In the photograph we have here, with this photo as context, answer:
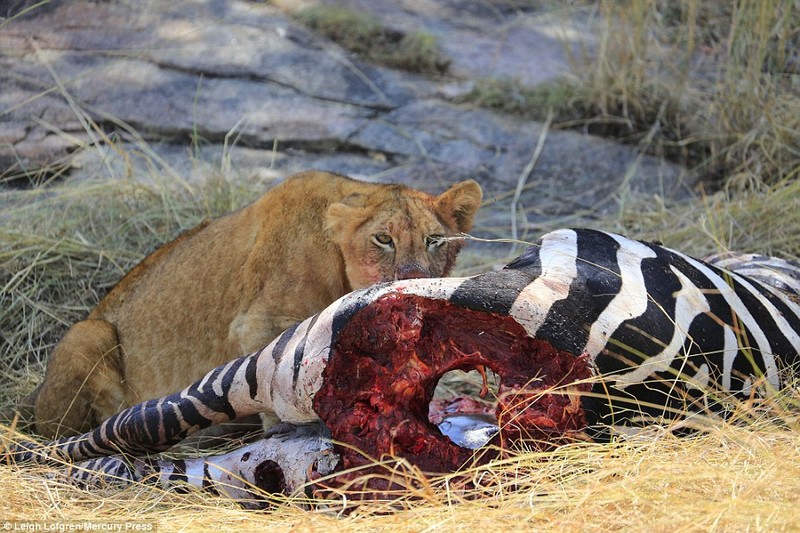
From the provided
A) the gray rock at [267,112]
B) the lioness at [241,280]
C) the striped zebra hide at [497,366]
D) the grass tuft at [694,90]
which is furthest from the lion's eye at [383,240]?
the grass tuft at [694,90]

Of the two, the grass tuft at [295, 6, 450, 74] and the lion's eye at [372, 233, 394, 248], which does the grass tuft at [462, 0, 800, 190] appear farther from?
the lion's eye at [372, 233, 394, 248]

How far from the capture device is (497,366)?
323 centimetres

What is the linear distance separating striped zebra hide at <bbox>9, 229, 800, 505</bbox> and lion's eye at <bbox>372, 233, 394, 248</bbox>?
723mm

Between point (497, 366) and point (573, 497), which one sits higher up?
point (497, 366)

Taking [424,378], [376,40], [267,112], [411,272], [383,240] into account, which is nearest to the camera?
[424,378]

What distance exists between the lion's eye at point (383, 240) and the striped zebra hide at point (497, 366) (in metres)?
0.72

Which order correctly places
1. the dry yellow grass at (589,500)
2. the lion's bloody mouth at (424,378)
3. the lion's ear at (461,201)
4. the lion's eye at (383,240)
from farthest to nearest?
the lion's ear at (461,201)
the lion's eye at (383,240)
the lion's bloody mouth at (424,378)
the dry yellow grass at (589,500)

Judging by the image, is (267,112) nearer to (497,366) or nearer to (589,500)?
(497,366)

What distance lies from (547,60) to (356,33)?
5.78 feet

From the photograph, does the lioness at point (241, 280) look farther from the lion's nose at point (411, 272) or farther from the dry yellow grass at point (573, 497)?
the dry yellow grass at point (573, 497)

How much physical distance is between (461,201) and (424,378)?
1402 mm

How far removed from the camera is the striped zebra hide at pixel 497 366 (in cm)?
318

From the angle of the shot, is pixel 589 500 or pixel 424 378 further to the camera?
pixel 424 378

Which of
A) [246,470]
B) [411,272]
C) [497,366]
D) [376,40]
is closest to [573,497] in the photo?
[497,366]
